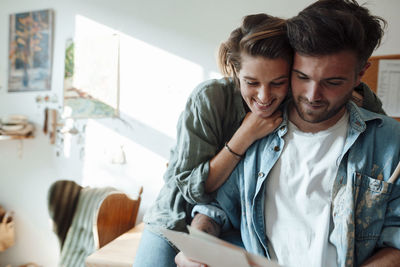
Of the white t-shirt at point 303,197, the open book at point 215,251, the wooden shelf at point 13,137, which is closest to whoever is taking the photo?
the open book at point 215,251

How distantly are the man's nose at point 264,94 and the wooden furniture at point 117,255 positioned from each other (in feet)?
3.59

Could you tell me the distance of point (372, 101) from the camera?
1.12 metres

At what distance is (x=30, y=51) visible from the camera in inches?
104

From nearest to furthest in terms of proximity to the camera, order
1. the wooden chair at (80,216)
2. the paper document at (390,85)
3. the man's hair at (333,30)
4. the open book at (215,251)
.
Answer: the open book at (215,251), the man's hair at (333,30), the paper document at (390,85), the wooden chair at (80,216)

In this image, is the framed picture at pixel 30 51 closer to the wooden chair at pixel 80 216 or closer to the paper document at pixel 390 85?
the wooden chair at pixel 80 216

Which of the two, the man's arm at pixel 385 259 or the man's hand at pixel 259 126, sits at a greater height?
the man's hand at pixel 259 126

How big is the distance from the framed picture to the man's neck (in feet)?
7.37

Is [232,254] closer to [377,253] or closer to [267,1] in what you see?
[377,253]

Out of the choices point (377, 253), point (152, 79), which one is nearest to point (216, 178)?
point (377, 253)

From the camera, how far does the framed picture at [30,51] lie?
258 centimetres

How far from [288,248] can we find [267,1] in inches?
65.9

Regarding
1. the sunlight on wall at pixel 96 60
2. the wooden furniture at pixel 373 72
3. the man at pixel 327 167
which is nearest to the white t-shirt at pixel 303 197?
the man at pixel 327 167

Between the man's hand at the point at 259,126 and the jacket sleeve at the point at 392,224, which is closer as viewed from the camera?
Result: the jacket sleeve at the point at 392,224

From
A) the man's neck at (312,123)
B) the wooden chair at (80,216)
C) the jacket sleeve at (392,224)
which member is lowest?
the wooden chair at (80,216)
